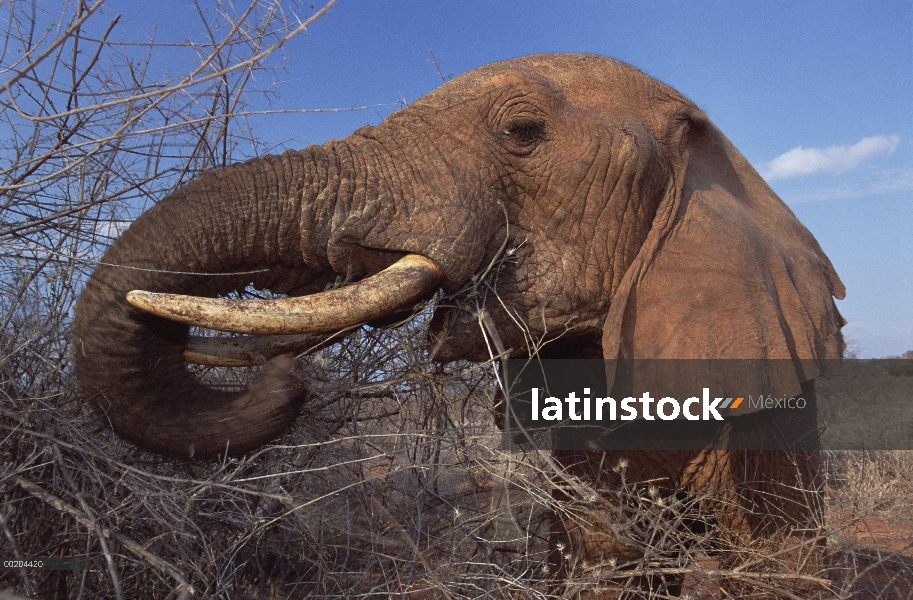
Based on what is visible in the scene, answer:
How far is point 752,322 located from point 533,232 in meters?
0.98

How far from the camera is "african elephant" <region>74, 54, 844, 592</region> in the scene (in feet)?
8.87

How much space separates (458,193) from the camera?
304 cm

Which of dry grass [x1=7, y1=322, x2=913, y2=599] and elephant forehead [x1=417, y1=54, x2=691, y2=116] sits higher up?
elephant forehead [x1=417, y1=54, x2=691, y2=116]

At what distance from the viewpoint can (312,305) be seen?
103 inches

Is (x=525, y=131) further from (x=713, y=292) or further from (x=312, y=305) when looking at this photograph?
(x=312, y=305)

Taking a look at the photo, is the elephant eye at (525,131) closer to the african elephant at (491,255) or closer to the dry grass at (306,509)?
the african elephant at (491,255)

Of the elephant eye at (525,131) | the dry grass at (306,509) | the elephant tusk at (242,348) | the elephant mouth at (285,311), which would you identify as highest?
the elephant eye at (525,131)

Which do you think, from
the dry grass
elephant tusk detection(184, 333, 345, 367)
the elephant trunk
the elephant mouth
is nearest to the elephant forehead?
the elephant trunk

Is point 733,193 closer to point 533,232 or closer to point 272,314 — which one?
point 533,232

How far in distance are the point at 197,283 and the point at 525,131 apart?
150 centimetres

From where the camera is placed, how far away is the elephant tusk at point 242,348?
2.83 meters

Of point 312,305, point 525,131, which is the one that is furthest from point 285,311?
point 525,131

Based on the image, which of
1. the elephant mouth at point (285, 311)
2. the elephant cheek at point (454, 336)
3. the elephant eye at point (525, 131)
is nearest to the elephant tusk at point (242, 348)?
the elephant mouth at point (285, 311)

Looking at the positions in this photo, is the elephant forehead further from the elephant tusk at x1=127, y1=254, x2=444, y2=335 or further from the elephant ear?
the elephant tusk at x1=127, y1=254, x2=444, y2=335
